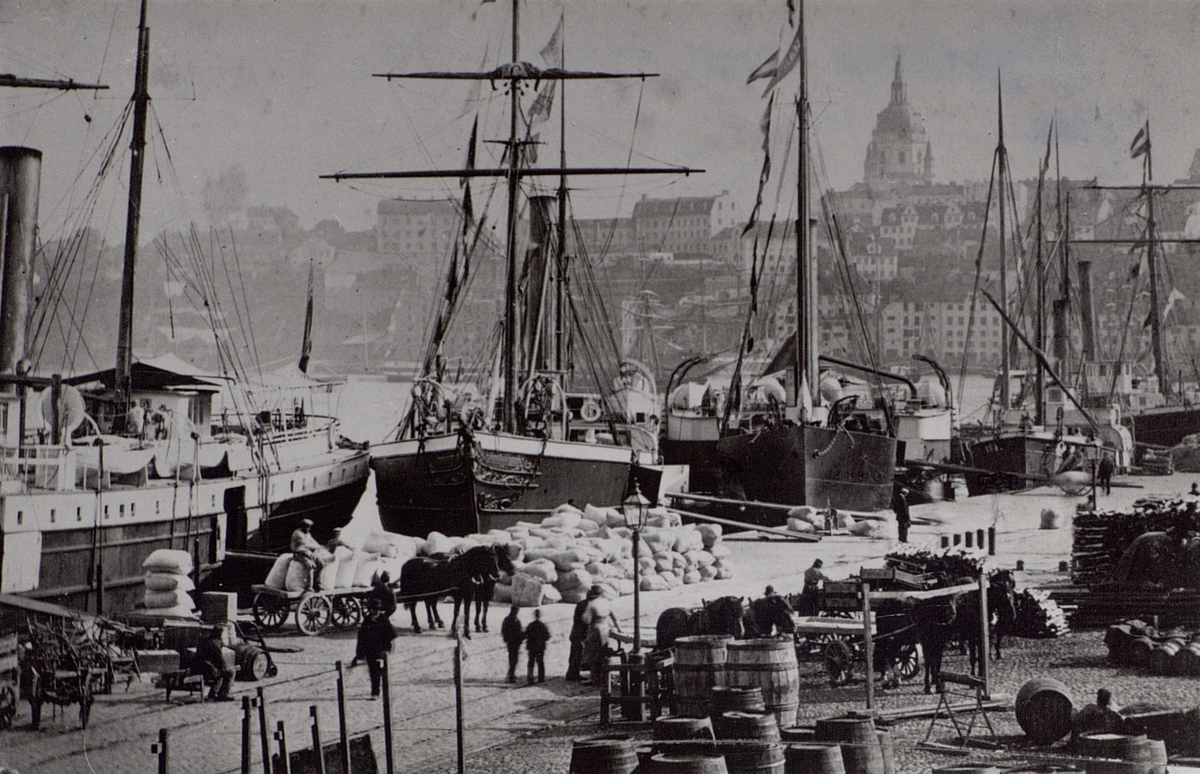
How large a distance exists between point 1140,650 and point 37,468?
11.7 m

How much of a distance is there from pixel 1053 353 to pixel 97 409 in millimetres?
34913

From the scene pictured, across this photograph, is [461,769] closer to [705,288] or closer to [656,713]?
[656,713]

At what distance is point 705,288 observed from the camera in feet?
131

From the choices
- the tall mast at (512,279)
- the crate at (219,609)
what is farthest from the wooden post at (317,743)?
the tall mast at (512,279)

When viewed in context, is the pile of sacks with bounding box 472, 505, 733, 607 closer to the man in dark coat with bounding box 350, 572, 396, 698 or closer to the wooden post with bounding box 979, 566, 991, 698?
the man in dark coat with bounding box 350, 572, 396, 698

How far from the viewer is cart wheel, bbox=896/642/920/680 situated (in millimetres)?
12766

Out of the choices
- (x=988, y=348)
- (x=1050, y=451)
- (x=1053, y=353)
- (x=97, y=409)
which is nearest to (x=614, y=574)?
(x=97, y=409)

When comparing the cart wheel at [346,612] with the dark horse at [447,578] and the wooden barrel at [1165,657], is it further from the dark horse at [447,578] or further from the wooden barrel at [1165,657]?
the wooden barrel at [1165,657]

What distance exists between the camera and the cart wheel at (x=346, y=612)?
579 inches

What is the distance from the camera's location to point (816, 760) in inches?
350

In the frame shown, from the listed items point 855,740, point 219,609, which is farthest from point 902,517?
point 855,740

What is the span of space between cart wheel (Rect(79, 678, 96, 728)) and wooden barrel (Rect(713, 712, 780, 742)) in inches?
210

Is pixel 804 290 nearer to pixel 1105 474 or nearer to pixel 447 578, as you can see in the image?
pixel 1105 474

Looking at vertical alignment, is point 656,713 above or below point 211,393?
below
